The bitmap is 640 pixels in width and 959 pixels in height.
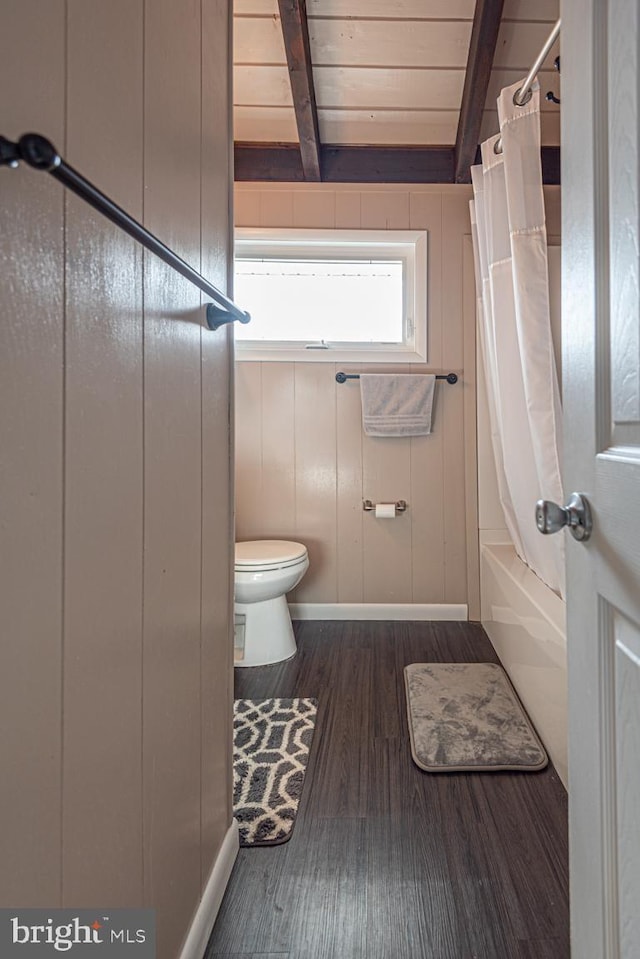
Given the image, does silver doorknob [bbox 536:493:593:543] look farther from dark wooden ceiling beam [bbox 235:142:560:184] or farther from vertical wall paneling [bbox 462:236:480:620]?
dark wooden ceiling beam [bbox 235:142:560:184]

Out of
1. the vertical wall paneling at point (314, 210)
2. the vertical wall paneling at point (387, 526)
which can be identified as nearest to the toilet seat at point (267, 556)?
the vertical wall paneling at point (387, 526)

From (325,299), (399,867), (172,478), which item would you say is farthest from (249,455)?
(399,867)

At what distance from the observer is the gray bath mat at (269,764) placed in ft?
3.97

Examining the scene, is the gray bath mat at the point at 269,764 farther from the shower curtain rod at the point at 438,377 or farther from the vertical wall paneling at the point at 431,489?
the shower curtain rod at the point at 438,377

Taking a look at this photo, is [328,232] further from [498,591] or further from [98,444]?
[98,444]

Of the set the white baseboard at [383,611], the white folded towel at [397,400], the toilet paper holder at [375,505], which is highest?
the white folded towel at [397,400]

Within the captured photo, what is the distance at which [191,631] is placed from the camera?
0.88m

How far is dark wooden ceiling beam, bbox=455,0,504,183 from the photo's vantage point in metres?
1.72

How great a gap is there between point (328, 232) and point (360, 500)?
1.41 meters

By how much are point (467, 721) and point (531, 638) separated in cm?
35

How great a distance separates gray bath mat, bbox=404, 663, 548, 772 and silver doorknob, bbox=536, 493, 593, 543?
1.03 meters

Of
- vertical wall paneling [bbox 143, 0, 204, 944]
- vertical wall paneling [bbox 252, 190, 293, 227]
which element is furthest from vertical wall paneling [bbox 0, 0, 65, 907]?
vertical wall paneling [bbox 252, 190, 293, 227]

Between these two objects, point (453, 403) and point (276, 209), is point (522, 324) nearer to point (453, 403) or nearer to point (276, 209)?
point (453, 403)

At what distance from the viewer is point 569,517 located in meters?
0.69
